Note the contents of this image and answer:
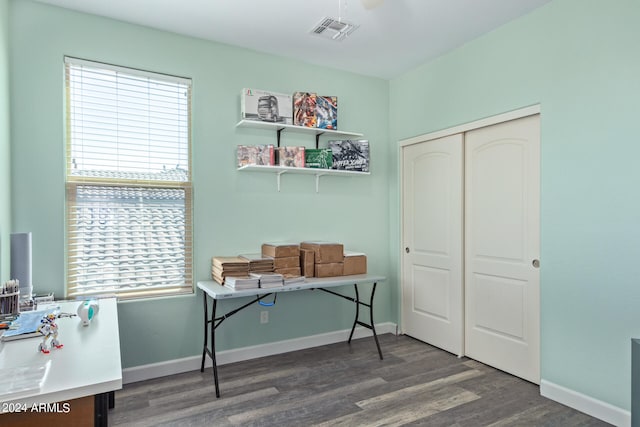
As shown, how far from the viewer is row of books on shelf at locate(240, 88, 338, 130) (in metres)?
3.23

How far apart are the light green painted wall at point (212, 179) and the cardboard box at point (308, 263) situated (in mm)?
347

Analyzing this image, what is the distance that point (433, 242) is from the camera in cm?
369

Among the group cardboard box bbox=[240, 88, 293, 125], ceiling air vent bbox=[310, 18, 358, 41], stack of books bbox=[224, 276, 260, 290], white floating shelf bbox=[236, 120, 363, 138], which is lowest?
stack of books bbox=[224, 276, 260, 290]

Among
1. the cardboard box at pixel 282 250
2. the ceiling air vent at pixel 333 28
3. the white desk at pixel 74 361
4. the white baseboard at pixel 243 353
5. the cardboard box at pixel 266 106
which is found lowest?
the white baseboard at pixel 243 353

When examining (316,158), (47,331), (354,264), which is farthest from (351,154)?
(47,331)

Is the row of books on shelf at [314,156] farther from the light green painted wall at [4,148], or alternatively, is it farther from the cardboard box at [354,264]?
the light green painted wall at [4,148]

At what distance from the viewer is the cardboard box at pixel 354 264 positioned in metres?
3.42

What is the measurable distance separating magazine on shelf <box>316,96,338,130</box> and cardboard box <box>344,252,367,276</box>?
1.20m

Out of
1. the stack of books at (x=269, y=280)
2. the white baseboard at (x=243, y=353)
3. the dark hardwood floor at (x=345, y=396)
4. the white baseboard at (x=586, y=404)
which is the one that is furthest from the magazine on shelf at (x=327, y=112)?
the white baseboard at (x=586, y=404)

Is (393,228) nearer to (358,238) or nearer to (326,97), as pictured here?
(358,238)

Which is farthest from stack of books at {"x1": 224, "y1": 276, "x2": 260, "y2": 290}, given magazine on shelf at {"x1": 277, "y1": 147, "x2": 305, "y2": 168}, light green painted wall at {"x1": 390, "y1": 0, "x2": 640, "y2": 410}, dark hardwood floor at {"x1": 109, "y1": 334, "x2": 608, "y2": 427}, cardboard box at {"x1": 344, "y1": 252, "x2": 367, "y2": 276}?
light green painted wall at {"x1": 390, "y1": 0, "x2": 640, "y2": 410}

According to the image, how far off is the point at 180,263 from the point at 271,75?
181cm

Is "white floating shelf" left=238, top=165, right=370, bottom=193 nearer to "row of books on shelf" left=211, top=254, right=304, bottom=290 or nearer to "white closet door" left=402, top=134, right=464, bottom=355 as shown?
"white closet door" left=402, top=134, right=464, bottom=355

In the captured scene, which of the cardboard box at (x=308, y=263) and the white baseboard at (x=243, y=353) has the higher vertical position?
the cardboard box at (x=308, y=263)
